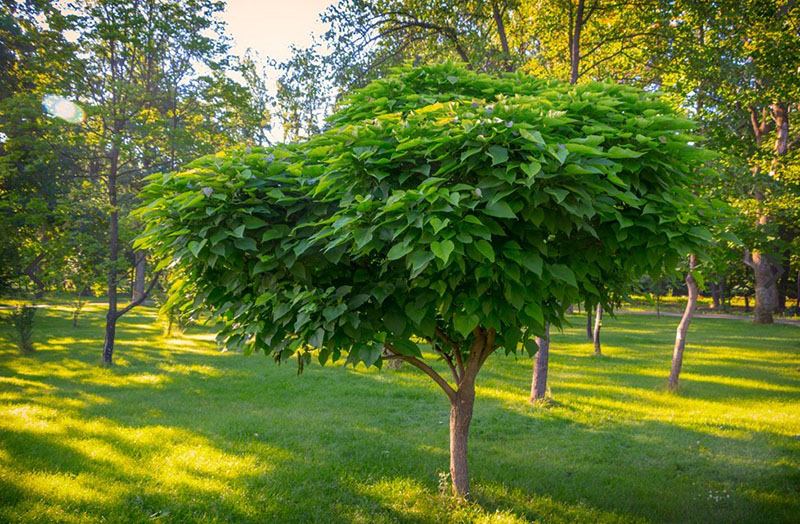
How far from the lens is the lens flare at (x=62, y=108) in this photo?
12875 millimetres

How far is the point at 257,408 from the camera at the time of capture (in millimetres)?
9383

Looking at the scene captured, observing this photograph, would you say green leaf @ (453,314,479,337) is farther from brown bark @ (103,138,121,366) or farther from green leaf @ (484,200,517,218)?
brown bark @ (103,138,121,366)

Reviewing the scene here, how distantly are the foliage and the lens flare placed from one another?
1207cm

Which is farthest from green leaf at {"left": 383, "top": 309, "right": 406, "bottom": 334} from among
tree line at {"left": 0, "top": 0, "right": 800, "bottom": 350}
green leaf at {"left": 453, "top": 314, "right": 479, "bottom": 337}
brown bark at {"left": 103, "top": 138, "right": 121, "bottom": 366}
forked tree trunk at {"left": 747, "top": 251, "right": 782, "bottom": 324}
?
forked tree trunk at {"left": 747, "top": 251, "right": 782, "bottom": 324}

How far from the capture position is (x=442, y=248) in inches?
95.0

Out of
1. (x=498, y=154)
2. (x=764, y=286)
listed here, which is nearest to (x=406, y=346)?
(x=498, y=154)

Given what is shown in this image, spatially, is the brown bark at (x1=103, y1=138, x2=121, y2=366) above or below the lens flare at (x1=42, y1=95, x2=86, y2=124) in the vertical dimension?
below

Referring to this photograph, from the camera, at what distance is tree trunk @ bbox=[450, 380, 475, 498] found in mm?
4746

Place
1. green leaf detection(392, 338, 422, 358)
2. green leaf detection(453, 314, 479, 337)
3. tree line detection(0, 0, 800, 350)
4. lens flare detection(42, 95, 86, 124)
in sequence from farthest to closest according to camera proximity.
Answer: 1. lens flare detection(42, 95, 86, 124)
2. tree line detection(0, 0, 800, 350)
3. green leaf detection(392, 338, 422, 358)
4. green leaf detection(453, 314, 479, 337)

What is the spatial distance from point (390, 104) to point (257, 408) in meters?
7.58

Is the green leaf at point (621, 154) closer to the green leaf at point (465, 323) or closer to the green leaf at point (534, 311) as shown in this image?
the green leaf at point (534, 311)

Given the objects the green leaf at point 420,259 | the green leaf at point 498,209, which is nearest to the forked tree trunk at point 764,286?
the green leaf at point 498,209

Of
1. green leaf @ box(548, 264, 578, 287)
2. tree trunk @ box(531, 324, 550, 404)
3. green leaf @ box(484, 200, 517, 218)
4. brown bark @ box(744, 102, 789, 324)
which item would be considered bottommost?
tree trunk @ box(531, 324, 550, 404)

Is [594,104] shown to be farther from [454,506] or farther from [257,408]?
[257,408]
